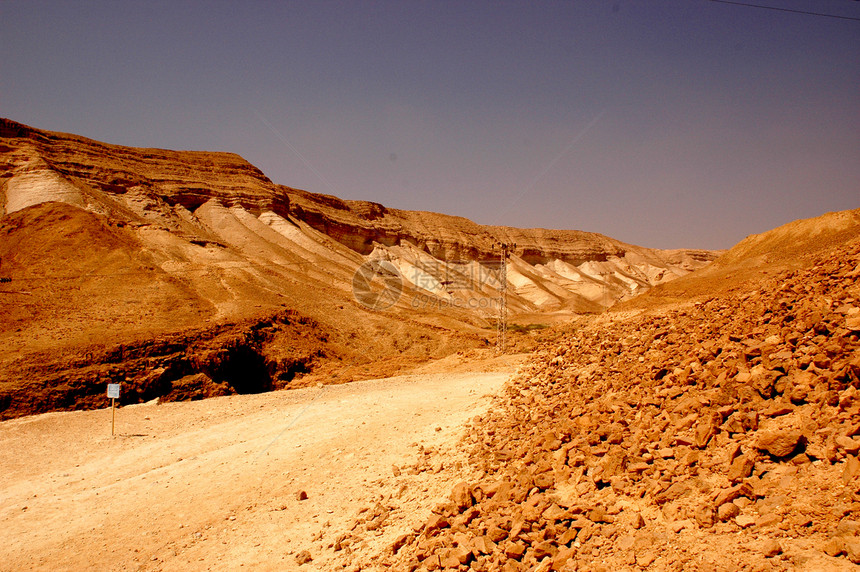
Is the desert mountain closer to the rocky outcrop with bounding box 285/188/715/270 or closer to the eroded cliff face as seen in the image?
the eroded cliff face

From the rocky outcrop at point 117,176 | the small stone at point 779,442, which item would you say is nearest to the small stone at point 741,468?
the small stone at point 779,442

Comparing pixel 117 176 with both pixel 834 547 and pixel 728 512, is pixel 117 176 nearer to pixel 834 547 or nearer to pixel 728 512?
pixel 728 512

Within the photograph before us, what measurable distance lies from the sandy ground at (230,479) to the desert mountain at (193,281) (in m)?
4.23

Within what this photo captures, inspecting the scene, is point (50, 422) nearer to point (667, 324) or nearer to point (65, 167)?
point (667, 324)

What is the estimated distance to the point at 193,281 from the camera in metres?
28.7

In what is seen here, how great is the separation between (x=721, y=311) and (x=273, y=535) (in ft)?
23.3

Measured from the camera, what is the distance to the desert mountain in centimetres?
1847

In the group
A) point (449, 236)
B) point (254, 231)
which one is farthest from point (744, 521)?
point (449, 236)

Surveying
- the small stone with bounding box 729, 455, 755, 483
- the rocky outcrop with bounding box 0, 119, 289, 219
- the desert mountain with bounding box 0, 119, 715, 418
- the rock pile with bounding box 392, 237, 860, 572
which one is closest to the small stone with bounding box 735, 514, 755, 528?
the rock pile with bounding box 392, 237, 860, 572

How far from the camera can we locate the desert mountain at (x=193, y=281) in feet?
60.6

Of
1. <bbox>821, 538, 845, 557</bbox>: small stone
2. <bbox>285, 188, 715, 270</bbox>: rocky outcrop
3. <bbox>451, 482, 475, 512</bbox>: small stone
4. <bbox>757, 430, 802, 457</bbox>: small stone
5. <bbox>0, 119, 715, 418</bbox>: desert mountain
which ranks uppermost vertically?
<bbox>285, 188, 715, 270</bbox>: rocky outcrop

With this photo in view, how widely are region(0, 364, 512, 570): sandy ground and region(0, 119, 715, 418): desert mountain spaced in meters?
4.23

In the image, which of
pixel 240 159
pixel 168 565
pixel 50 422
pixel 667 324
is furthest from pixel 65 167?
pixel 667 324

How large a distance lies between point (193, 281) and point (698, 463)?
95.2 ft
